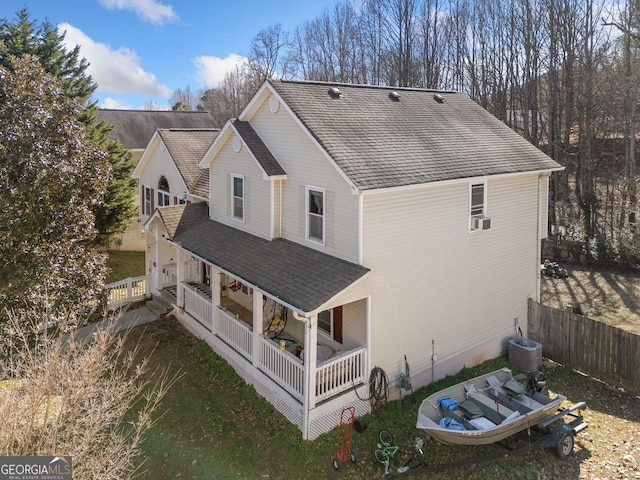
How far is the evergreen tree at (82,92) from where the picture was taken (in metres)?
25.8

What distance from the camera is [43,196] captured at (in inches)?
563

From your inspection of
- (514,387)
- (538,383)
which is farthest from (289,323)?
(538,383)

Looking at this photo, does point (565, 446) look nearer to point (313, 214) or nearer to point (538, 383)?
point (538, 383)

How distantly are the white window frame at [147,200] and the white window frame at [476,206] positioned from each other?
56.3ft

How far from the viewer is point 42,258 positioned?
14406 mm

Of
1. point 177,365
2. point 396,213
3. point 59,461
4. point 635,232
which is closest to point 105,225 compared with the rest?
point 177,365

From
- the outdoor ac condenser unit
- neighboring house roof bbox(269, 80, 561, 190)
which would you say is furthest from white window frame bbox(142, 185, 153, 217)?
the outdoor ac condenser unit

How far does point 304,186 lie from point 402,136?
3.31 m

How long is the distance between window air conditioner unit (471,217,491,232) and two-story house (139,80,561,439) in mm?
41

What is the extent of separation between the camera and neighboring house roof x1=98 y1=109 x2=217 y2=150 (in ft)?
128

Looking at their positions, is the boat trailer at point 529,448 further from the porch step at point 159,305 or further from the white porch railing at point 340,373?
the porch step at point 159,305

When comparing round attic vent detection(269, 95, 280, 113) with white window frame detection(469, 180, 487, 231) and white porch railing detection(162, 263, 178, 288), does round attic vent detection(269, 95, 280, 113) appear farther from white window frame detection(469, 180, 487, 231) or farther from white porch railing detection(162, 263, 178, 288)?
white porch railing detection(162, 263, 178, 288)

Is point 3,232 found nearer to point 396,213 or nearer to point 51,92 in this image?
point 51,92

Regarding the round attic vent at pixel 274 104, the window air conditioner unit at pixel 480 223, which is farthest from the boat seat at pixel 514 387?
the round attic vent at pixel 274 104
